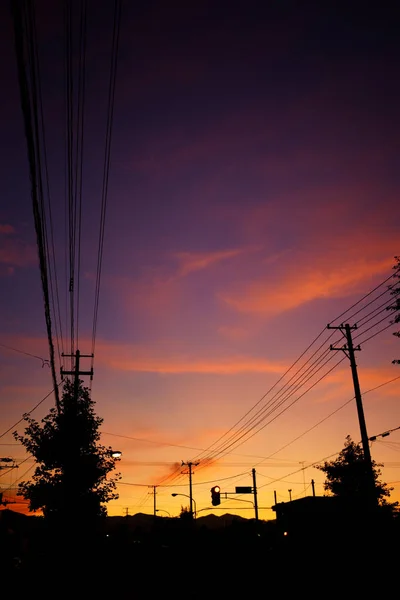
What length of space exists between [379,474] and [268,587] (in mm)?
36310

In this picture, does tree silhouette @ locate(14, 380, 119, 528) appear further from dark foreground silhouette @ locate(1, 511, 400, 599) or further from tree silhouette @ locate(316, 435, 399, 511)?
Result: tree silhouette @ locate(316, 435, 399, 511)

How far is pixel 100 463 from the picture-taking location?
100 ft

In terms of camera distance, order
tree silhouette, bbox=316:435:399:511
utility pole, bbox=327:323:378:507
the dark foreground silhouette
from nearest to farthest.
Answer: the dark foreground silhouette, utility pole, bbox=327:323:378:507, tree silhouette, bbox=316:435:399:511

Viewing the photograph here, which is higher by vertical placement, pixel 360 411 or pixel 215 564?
pixel 360 411

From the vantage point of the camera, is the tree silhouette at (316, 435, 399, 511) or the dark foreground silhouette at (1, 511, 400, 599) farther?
the tree silhouette at (316, 435, 399, 511)

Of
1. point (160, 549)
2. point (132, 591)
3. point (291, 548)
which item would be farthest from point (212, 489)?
point (291, 548)

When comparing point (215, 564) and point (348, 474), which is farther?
point (348, 474)

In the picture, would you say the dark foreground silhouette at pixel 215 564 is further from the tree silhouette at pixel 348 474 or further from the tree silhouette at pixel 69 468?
the tree silhouette at pixel 348 474

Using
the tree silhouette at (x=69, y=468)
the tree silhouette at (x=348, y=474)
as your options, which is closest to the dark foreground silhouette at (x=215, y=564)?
the tree silhouette at (x=69, y=468)

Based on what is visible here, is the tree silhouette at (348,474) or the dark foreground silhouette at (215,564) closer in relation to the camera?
the dark foreground silhouette at (215,564)

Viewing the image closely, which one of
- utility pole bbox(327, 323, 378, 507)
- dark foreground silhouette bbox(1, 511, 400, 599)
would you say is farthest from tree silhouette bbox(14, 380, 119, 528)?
utility pole bbox(327, 323, 378, 507)

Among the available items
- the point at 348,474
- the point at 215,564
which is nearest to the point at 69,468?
the point at 215,564

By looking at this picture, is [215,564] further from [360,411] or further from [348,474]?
[348,474]

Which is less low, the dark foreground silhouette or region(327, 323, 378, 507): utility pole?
region(327, 323, 378, 507): utility pole
